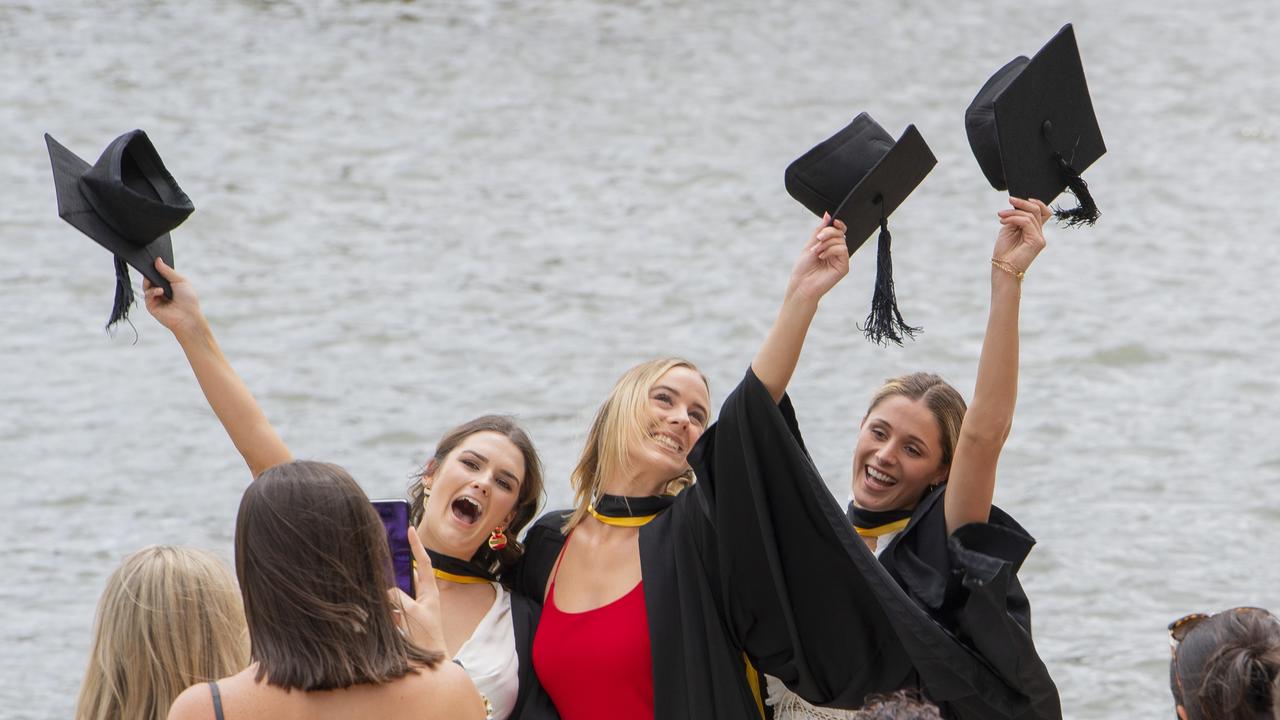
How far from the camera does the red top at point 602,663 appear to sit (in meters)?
3.26

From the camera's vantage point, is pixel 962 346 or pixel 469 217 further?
pixel 469 217

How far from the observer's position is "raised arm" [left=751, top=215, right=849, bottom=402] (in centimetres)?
299

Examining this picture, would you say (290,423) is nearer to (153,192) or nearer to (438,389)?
(438,389)

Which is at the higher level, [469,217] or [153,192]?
[153,192]

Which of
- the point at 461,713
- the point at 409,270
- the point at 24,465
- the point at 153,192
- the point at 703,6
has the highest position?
the point at 703,6

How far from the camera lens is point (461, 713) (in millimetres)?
2430

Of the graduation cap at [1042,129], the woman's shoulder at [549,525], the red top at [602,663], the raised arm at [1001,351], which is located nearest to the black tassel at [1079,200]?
the graduation cap at [1042,129]

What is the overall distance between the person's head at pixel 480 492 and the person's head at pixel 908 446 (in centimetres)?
75

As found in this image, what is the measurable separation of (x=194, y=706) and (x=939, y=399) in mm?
1745

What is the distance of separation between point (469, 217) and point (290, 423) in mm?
2887

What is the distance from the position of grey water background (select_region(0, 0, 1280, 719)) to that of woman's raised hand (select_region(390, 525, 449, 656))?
378 centimetres

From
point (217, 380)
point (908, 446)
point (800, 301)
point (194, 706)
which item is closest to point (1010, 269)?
point (800, 301)

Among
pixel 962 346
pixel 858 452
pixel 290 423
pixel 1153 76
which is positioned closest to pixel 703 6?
pixel 1153 76

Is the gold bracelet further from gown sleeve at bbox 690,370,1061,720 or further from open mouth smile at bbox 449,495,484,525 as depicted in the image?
open mouth smile at bbox 449,495,484,525
